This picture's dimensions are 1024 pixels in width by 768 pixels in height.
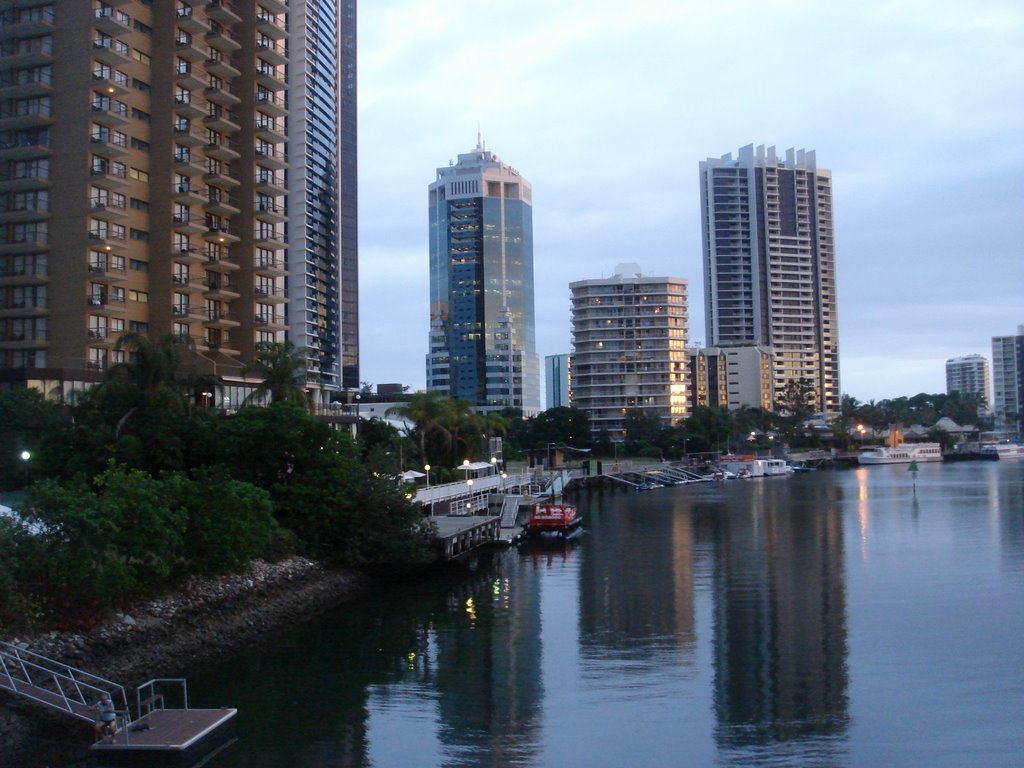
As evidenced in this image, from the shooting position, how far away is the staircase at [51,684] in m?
22.6

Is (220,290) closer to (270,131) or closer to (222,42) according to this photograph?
(270,131)

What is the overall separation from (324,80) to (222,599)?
143 metres

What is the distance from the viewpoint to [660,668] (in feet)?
101

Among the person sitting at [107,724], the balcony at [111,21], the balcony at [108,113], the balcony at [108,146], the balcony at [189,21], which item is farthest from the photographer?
the balcony at [189,21]

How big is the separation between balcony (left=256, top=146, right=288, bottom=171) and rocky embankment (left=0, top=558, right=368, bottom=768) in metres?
37.9

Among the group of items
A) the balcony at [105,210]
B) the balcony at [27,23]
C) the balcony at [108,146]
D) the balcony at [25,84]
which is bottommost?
the balcony at [105,210]

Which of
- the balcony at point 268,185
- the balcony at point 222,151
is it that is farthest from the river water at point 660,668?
the balcony at point 222,151

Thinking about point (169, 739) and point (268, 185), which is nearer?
point (169, 739)

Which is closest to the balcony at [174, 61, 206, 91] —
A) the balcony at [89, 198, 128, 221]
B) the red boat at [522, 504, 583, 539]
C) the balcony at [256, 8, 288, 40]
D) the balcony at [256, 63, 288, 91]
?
the balcony at [256, 63, 288, 91]

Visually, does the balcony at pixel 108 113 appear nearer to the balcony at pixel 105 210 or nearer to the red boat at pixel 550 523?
the balcony at pixel 105 210

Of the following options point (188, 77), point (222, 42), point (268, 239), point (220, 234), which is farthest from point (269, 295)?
point (222, 42)

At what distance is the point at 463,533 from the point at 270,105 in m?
36.8

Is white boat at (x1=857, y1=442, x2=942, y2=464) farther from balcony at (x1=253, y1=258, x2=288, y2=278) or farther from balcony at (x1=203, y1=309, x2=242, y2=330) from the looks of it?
balcony at (x1=203, y1=309, x2=242, y2=330)

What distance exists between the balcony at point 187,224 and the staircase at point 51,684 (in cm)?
4200
